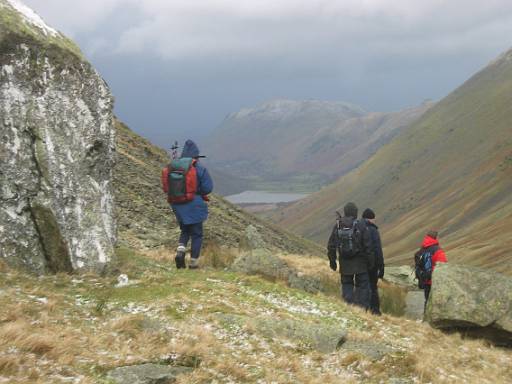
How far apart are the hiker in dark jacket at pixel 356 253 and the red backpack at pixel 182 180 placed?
14.9ft

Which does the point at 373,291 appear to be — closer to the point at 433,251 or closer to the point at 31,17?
the point at 433,251

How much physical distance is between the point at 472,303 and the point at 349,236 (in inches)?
189

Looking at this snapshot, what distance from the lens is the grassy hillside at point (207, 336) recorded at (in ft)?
29.2

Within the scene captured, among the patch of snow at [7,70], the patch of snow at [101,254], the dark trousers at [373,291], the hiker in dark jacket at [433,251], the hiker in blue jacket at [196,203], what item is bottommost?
the dark trousers at [373,291]

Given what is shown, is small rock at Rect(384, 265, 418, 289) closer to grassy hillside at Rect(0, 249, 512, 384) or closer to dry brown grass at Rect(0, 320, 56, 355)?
grassy hillside at Rect(0, 249, 512, 384)

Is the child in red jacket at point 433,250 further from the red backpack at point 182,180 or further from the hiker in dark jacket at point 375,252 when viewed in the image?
the red backpack at point 182,180

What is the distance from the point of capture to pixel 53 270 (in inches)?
513

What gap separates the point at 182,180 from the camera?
1480 cm

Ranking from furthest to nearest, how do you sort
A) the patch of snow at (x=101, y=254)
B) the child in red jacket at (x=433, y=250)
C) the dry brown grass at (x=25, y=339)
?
the child in red jacket at (x=433, y=250)
the patch of snow at (x=101, y=254)
the dry brown grass at (x=25, y=339)

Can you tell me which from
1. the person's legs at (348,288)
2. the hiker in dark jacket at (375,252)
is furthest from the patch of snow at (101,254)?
the hiker in dark jacket at (375,252)

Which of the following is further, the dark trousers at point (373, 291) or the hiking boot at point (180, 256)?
the dark trousers at point (373, 291)

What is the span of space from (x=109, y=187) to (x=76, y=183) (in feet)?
5.26

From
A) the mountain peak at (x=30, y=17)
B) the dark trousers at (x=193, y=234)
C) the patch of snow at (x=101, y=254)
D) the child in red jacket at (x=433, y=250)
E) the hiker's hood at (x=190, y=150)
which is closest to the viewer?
the patch of snow at (x=101, y=254)

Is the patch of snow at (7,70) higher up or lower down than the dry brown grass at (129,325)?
higher up
